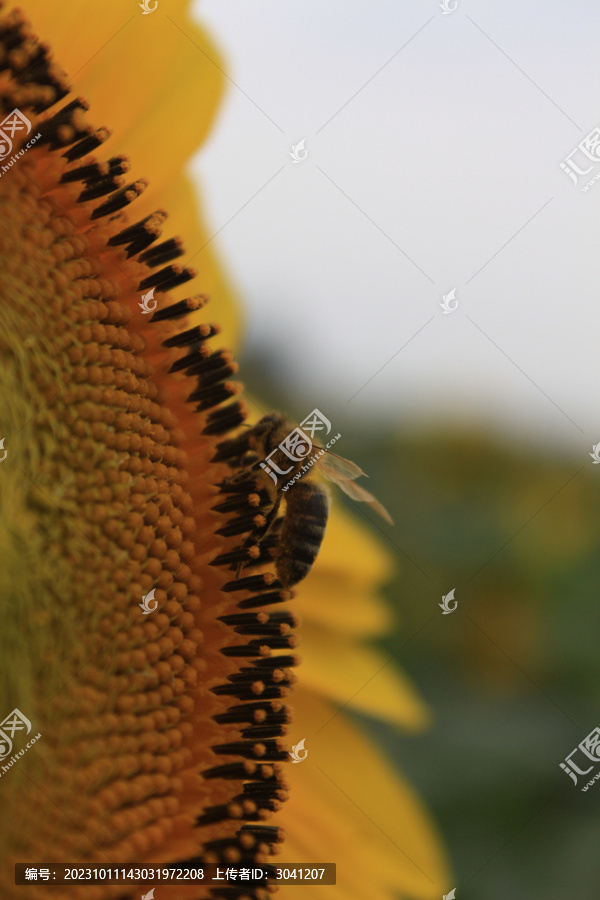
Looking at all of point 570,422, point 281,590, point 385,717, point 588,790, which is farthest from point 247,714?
point 570,422

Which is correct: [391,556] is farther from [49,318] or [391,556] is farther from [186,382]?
[49,318]
